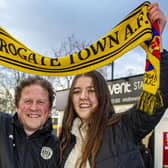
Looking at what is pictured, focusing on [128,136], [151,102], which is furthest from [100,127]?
[151,102]

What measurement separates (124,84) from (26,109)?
622 cm

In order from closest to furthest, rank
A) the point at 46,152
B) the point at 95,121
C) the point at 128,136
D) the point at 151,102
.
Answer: the point at 151,102, the point at 128,136, the point at 95,121, the point at 46,152

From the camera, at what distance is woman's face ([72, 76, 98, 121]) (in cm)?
266

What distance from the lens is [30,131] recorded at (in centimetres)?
290

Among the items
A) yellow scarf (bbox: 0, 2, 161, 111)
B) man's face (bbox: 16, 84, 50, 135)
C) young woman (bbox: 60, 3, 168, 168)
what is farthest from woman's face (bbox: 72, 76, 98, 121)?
man's face (bbox: 16, 84, 50, 135)

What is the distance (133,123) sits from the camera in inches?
95.8

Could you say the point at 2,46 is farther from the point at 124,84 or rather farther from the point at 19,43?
the point at 124,84

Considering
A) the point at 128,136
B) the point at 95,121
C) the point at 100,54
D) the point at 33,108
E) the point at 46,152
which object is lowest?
the point at 46,152

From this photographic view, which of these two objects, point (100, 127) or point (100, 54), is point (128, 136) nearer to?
point (100, 127)

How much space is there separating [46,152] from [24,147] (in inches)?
9.0

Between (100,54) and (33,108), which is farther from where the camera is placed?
(33,108)

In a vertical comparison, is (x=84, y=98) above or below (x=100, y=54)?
below

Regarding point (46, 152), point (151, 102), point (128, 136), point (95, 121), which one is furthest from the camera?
point (46, 152)

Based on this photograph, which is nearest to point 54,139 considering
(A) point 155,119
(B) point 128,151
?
(B) point 128,151
